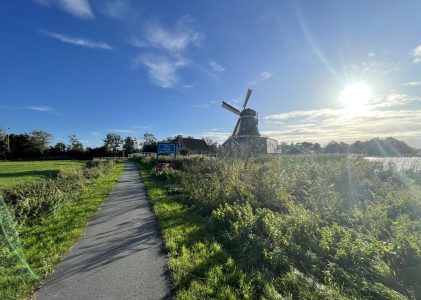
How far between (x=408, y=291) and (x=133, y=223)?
5.93m

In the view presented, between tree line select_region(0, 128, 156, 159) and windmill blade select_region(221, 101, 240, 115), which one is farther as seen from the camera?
tree line select_region(0, 128, 156, 159)

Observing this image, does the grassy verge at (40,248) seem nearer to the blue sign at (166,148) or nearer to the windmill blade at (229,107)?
the blue sign at (166,148)

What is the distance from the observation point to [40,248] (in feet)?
16.4

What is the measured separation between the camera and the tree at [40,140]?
76.4m

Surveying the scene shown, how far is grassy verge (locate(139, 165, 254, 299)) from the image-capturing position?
3.51 m

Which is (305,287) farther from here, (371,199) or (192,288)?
(371,199)

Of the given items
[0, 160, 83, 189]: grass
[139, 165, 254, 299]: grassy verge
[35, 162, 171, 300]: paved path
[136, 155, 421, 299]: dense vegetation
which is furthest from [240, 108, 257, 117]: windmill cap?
[35, 162, 171, 300]: paved path

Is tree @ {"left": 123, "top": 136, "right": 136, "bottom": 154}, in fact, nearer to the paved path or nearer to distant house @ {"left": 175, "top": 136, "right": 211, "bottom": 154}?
distant house @ {"left": 175, "top": 136, "right": 211, "bottom": 154}

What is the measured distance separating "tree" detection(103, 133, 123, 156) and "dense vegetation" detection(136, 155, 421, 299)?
270 feet

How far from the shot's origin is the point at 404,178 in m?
12.2

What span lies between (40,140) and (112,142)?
2161 cm

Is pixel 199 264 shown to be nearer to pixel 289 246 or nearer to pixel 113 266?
pixel 113 266

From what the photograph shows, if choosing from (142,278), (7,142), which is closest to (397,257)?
(142,278)

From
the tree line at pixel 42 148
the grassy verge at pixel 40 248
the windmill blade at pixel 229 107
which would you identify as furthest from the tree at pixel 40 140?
the grassy verge at pixel 40 248
